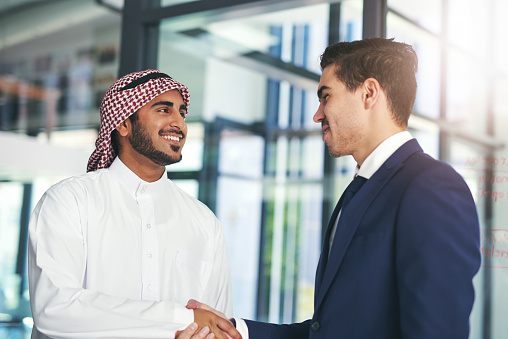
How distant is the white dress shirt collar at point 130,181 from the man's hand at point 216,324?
0.56 meters

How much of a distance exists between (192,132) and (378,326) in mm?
3361

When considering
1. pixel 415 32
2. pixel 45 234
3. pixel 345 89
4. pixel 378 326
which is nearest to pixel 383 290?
pixel 378 326

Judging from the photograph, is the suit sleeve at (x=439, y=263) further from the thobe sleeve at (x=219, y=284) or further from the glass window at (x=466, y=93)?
the glass window at (x=466, y=93)

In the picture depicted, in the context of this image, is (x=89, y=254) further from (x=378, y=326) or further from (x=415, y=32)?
(x=415, y=32)

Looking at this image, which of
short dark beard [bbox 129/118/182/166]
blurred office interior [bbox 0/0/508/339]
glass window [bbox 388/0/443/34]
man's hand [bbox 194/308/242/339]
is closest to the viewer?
man's hand [bbox 194/308/242/339]

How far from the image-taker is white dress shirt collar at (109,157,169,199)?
228cm

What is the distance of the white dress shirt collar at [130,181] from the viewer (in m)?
2.28

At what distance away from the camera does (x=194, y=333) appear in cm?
190

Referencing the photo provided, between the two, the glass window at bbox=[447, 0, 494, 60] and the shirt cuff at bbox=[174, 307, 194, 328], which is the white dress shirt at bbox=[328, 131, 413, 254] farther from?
the glass window at bbox=[447, 0, 494, 60]

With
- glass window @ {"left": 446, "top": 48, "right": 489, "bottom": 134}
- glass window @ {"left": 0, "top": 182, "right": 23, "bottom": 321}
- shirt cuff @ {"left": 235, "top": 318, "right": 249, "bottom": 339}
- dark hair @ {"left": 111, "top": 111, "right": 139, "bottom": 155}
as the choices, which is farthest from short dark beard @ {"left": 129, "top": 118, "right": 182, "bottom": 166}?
glass window @ {"left": 0, "top": 182, "right": 23, "bottom": 321}

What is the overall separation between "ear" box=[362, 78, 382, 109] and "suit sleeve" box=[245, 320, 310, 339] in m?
0.86

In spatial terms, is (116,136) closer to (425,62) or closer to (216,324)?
(216,324)

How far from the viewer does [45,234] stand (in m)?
1.94

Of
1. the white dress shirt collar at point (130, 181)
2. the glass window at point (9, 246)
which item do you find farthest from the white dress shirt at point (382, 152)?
the glass window at point (9, 246)
